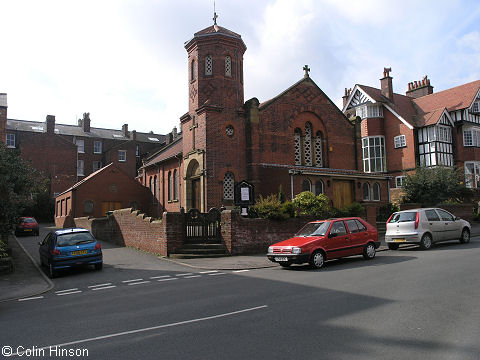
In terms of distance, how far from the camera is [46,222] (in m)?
47.3

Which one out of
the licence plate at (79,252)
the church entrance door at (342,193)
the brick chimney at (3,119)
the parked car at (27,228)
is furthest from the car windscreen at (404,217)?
the brick chimney at (3,119)

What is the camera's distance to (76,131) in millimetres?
61719

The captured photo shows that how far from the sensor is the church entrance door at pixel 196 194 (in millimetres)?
24141

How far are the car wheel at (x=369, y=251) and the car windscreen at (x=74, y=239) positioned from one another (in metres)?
9.70

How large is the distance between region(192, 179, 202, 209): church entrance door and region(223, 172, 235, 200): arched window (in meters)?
1.71

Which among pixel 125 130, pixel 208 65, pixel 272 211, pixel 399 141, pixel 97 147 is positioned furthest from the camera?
pixel 125 130

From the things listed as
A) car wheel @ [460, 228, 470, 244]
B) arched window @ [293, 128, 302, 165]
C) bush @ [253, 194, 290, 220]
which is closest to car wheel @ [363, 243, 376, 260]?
bush @ [253, 194, 290, 220]

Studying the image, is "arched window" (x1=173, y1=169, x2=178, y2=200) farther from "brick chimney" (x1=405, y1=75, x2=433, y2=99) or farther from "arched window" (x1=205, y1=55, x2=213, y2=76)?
"brick chimney" (x1=405, y1=75, x2=433, y2=99)

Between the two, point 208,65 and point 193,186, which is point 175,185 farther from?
Result: point 208,65

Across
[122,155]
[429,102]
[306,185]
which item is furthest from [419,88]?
[122,155]

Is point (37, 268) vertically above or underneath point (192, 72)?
underneath

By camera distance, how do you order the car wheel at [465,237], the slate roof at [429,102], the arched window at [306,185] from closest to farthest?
the car wheel at [465,237] → the arched window at [306,185] → the slate roof at [429,102]

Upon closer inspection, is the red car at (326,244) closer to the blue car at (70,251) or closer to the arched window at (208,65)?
the blue car at (70,251)

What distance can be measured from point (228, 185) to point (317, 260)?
12.0 metres
